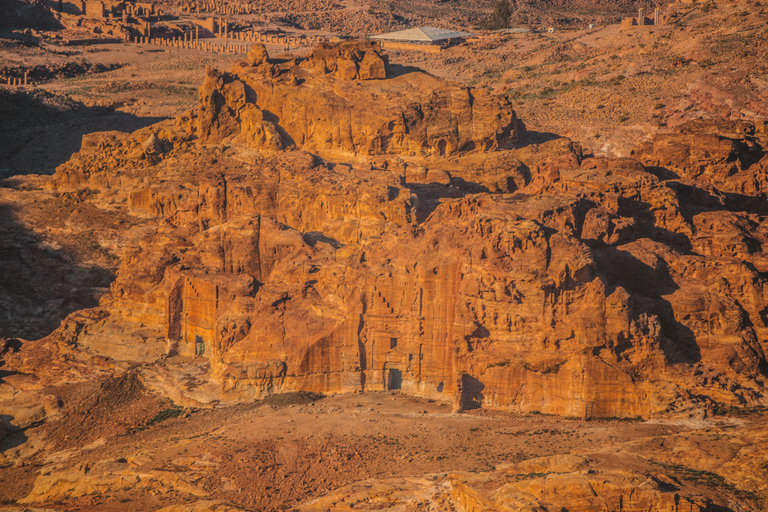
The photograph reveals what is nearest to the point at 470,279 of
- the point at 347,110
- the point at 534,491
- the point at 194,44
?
the point at 534,491

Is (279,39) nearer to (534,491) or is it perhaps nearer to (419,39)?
(419,39)

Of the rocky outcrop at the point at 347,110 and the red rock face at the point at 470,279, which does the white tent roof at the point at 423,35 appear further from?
the red rock face at the point at 470,279

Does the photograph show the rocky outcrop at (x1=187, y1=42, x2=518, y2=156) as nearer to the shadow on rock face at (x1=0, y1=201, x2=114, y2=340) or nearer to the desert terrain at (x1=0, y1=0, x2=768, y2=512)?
the desert terrain at (x1=0, y1=0, x2=768, y2=512)

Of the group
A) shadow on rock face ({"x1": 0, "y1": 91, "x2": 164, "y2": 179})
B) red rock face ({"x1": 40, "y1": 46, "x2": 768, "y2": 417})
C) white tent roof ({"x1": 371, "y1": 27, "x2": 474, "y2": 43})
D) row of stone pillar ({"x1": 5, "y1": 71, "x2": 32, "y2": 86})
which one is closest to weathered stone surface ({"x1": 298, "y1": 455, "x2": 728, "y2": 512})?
red rock face ({"x1": 40, "y1": 46, "x2": 768, "y2": 417})

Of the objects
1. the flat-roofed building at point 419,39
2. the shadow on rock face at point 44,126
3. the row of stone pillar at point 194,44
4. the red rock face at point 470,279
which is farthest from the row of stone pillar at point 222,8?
the red rock face at point 470,279

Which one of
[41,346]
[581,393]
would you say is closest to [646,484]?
[581,393]

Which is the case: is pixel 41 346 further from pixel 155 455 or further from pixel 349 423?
pixel 349 423
